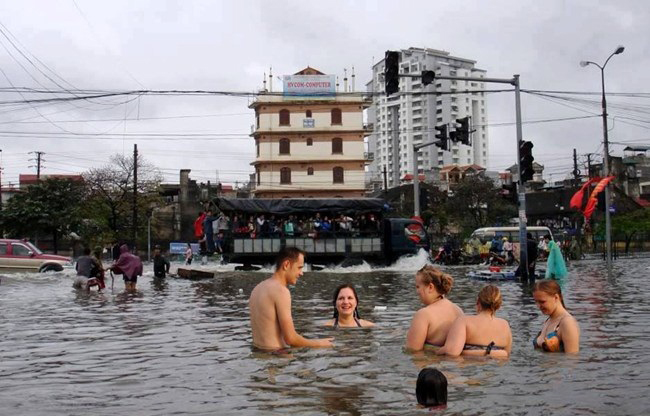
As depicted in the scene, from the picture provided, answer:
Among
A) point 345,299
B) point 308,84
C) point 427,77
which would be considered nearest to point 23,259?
point 427,77

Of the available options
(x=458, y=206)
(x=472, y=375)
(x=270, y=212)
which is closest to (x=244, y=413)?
(x=472, y=375)

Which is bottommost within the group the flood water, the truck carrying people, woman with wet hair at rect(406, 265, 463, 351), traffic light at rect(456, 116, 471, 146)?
the flood water

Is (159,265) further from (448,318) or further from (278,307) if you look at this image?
(448,318)

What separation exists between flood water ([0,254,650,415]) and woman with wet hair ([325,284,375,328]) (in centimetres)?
23

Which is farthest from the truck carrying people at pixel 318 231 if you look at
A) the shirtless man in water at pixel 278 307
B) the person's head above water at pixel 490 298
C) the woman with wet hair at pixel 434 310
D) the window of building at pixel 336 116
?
the window of building at pixel 336 116

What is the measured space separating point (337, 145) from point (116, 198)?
22.1m

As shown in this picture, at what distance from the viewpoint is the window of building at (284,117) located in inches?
3027

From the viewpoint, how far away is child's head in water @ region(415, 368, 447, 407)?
552cm

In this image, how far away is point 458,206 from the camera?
238 ft

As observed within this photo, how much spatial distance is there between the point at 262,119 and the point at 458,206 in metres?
21.0

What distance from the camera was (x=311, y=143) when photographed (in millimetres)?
77500

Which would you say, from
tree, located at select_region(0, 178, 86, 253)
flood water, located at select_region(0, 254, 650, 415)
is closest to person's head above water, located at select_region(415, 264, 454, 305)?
flood water, located at select_region(0, 254, 650, 415)

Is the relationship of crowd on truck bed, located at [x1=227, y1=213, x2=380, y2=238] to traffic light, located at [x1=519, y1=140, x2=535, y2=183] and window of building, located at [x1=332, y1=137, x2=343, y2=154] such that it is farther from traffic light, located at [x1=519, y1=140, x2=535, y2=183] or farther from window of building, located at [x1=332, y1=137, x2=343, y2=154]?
window of building, located at [x1=332, y1=137, x2=343, y2=154]

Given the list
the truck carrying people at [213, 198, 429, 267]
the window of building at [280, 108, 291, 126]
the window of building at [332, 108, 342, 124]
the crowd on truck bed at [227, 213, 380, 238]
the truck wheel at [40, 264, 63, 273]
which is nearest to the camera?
the truck wheel at [40, 264, 63, 273]
